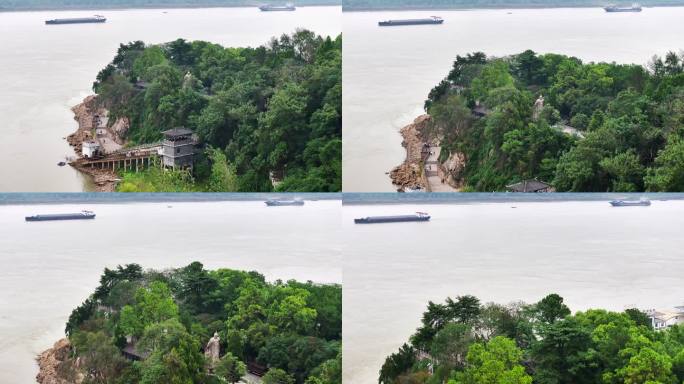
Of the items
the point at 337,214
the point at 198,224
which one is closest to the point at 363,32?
the point at 337,214

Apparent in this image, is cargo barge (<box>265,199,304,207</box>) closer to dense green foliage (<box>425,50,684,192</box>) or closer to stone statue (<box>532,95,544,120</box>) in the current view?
dense green foliage (<box>425,50,684,192</box>)

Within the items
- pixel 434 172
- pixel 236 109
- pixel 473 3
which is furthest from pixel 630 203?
pixel 236 109

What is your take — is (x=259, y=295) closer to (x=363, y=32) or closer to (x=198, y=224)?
A: (x=198, y=224)

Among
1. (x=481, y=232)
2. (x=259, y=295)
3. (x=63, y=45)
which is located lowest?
(x=259, y=295)

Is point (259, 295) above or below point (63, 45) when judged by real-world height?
below

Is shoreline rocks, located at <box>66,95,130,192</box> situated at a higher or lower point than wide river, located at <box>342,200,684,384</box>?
higher

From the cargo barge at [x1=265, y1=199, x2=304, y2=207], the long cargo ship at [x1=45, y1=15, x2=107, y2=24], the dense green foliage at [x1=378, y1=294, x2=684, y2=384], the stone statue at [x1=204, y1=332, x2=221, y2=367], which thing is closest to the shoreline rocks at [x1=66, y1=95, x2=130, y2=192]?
the long cargo ship at [x1=45, y1=15, x2=107, y2=24]

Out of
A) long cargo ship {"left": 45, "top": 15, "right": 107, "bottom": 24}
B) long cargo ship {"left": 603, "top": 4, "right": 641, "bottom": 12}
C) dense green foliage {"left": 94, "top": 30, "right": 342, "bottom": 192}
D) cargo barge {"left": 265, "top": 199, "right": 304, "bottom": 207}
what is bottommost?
cargo barge {"left": 265, "top": 199, "right": 304, "bottom": 207}

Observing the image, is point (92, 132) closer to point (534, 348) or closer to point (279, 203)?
point (279, 203)
